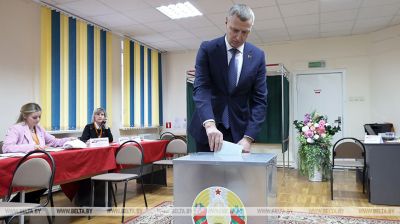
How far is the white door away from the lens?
595 cm

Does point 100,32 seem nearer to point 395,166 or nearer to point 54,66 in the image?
point 54,66

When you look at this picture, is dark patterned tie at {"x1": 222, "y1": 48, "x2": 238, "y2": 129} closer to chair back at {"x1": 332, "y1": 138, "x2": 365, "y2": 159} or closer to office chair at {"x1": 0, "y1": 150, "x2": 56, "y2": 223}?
office chair at {"x1": 0, "y1": 150, "x2": 56, "y2": 223}

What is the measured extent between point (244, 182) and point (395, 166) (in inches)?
129

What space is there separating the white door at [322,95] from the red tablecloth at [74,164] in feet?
13.1

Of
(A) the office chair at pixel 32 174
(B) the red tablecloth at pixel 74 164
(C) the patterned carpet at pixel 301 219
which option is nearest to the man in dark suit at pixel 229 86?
(A) the office chair at pixel 32 174

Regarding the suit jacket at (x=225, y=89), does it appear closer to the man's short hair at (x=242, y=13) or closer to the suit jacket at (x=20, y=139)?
the man's short hair at (x=242, y=13)

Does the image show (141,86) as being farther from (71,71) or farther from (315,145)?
(315,145)

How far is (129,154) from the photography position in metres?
3.41

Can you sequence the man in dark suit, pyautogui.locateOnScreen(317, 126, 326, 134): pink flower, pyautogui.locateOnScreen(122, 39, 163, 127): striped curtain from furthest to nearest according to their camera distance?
pyautogui.locateOnScreen(122, 39, 163, 127): striped curtain, pyautogui.locateOnScreen(317, 126, 326, 134): pink flower, the man in dark suit

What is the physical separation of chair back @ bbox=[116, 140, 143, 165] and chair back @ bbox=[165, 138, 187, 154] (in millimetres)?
994

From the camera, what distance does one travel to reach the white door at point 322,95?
5.95m

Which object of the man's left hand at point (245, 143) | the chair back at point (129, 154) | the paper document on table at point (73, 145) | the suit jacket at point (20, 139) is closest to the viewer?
the man's left hand at point (245, 143)

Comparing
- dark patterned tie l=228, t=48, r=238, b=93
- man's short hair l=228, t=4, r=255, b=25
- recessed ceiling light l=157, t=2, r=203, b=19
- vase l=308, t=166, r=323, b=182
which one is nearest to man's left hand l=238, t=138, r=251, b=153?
dark patterned tie l=228, t=48, r=238, b=93

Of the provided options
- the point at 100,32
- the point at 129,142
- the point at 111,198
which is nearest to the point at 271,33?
the point at 100,32
